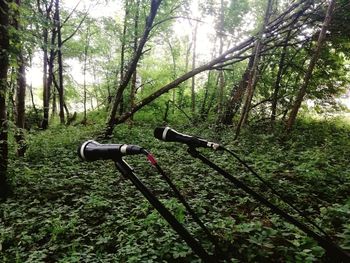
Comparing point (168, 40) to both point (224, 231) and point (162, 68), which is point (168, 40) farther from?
point (224, 231)

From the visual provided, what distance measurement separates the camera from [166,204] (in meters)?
4.99

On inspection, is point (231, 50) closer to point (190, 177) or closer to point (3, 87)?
point (190, 177)

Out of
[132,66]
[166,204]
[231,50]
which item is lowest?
[166,204]

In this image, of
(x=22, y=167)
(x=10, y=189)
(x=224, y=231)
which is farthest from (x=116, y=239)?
(x=22, y=167)

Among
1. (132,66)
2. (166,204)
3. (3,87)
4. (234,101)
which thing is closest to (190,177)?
(166,204)

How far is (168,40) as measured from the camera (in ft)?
74.0

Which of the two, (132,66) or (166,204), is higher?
(132,66)

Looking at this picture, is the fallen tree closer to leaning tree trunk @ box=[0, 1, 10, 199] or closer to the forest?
the forest

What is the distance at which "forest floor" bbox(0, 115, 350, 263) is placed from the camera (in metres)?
3.68

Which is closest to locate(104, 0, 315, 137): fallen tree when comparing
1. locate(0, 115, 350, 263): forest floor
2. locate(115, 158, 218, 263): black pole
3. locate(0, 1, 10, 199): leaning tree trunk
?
locate(0, 115, 350, 263): forest floor

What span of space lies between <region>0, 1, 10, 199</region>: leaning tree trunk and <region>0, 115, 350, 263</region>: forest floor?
0.83 ft

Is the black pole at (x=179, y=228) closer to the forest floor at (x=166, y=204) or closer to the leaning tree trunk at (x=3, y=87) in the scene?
the forest floor at (x=166, y=204)

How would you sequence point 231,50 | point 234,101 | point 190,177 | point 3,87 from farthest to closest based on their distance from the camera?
point 234,101
point 231,50
point 190,177
point 3,87

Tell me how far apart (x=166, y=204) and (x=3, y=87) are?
401 centimetres
